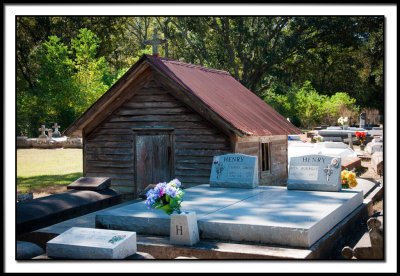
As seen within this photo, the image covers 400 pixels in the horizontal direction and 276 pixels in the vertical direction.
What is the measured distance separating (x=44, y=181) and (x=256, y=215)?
1341 centimetres

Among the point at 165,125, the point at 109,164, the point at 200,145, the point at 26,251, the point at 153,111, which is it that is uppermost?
the point at 153,111

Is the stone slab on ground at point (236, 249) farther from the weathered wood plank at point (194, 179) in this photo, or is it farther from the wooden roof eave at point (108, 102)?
the wooden roof eave at point (108, 102)

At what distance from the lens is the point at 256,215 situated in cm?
904

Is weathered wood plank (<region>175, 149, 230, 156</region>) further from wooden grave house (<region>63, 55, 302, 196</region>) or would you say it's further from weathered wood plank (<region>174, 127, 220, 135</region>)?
weathered wood plank (<region>174, 127, 220, 135</region>)

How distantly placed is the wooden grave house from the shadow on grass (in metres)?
3.88

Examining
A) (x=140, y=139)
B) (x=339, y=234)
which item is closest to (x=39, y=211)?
(x=140, y=139)

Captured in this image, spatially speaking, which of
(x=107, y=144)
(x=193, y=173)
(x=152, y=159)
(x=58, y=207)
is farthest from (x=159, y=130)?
(x=58, y=207)

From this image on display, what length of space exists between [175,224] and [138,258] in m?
1.07

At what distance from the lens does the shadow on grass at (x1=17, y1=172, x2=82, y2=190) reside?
19.0 meters

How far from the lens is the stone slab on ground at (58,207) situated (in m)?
10.3

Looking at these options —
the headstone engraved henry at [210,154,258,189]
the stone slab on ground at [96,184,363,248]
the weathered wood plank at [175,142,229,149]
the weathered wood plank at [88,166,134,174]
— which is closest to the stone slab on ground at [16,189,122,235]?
the stone slab on ground at [96,184,363,248]

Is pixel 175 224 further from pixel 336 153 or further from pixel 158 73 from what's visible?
pixel 336 153

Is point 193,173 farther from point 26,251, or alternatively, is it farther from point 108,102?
point 26,251

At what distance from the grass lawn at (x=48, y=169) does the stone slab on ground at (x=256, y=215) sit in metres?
9.69
